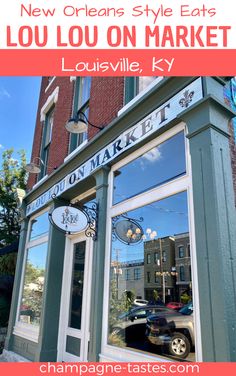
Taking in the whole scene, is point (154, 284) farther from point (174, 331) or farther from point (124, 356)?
point (124, 356)

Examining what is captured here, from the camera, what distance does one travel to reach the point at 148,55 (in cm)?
418

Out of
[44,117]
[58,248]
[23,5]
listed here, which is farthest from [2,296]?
[23,5]

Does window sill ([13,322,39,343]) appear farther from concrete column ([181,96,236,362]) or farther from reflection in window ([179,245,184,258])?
concrete column ([181,96,236,362])

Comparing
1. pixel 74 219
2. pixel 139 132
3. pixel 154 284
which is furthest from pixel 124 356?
pixel 139 132

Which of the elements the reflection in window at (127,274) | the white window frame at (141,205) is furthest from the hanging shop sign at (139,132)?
the reflection in window at (127,274)

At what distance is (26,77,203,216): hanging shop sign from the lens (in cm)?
400

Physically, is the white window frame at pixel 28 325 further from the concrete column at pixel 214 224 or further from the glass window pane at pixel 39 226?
the concrete column at pixel 214 224

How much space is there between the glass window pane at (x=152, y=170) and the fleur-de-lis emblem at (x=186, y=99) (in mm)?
400

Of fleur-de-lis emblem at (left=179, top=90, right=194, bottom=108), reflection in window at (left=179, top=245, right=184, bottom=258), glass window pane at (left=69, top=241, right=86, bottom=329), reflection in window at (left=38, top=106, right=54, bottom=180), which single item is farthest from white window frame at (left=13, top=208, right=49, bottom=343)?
fleur-de-lis emblem at (left=179, top=90, right=194, bottom=108)

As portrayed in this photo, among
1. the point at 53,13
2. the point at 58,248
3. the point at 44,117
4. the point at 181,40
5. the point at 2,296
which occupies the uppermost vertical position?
the point at 44,117

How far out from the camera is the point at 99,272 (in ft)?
16.0

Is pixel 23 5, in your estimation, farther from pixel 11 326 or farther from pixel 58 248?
pixel 11 326

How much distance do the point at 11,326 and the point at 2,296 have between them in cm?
169

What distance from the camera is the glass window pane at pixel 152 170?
13.9 ft
